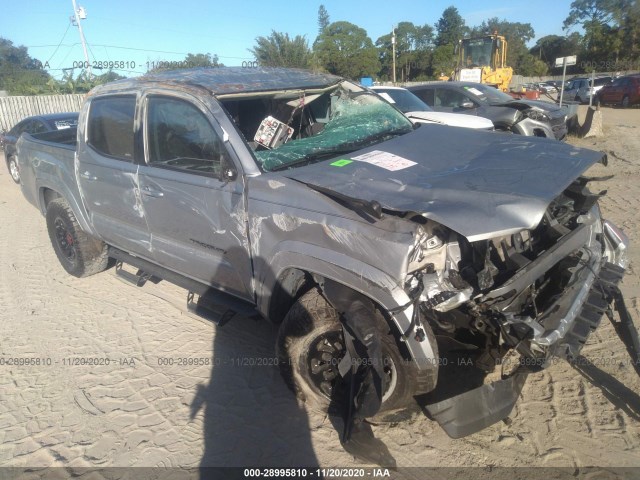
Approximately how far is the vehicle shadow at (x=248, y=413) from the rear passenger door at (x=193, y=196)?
0.20m

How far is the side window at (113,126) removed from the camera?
381 centimetres

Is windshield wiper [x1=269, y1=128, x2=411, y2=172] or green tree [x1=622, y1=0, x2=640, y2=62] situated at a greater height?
green tree [x1=622, y1=0, x2=640, y2=62]

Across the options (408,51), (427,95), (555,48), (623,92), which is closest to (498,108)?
(427,95)

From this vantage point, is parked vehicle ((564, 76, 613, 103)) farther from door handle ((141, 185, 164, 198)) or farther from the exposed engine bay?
door handle ((141, 185, 164, 198))

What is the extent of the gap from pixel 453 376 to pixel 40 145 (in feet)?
15.8

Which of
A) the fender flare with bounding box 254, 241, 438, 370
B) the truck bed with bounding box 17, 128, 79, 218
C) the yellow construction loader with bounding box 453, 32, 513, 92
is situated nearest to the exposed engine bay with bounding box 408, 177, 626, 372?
the fender flare with bounding box 254, 241, 438, 370

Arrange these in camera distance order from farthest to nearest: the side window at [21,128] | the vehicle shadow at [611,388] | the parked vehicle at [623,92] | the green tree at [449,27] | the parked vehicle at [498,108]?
the green tree at [449,27] → the parked vehicle at [623,92] → the side window at [21,128] → the parked vehicle at [498,108] → the vehicle shadow at [611,388]

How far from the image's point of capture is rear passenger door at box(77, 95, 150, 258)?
3794 millimetres

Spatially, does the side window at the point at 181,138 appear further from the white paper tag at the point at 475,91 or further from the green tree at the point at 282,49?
the green tree at the point at 282,49

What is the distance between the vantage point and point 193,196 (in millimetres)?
3236

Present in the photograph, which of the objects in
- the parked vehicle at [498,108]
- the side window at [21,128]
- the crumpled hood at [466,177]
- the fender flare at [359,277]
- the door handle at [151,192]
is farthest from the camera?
the side window at [21,128]

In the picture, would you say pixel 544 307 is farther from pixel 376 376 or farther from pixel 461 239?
pixel 376 376

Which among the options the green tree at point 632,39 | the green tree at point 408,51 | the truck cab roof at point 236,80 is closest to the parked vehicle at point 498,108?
the truck cab roof at point 236,80

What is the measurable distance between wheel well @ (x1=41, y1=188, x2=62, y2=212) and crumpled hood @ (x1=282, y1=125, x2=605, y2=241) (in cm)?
361
